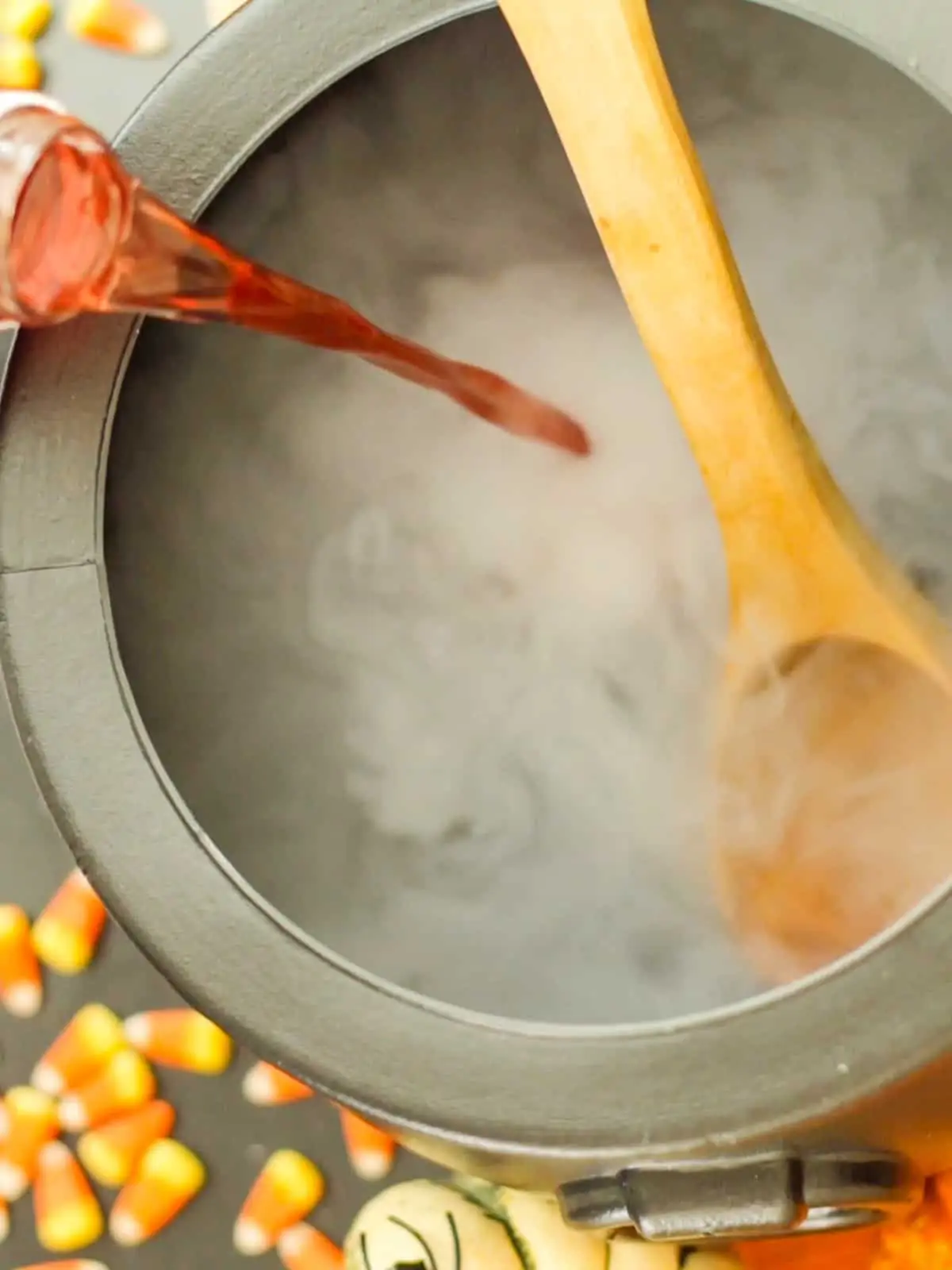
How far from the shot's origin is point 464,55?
65 cm

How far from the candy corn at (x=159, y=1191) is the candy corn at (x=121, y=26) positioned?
2.55 ft

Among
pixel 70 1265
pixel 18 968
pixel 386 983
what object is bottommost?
pixel 70 1265

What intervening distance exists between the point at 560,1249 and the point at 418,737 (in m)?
0.35

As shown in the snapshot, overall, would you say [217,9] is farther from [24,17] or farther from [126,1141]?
[126,1141]

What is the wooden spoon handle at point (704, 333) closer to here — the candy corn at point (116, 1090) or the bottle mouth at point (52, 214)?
the bottle mouth at point (52, 214)

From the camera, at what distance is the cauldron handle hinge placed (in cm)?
50

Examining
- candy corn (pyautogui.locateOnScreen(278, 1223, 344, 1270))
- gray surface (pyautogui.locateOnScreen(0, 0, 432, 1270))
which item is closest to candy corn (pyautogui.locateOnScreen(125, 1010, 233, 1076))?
gray surface (pyautogui.locateOnScreen(0, 0, 432, 1270))

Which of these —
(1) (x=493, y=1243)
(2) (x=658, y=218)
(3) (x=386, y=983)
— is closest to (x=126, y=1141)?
(1) (x=493, y=1243)

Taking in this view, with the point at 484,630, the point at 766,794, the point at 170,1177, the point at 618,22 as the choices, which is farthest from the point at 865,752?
the point at 170,1177

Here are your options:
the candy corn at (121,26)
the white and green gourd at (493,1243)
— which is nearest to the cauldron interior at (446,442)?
the white and green gourd at (493,1243)

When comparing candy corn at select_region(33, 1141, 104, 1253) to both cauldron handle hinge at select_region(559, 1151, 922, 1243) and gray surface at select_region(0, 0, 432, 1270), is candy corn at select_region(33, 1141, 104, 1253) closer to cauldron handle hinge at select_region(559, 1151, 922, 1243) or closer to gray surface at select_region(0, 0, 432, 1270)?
gray surface at select_region(0, 0, 432, 1270)

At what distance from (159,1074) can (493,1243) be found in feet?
0.85

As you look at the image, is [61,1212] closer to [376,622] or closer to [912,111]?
[376,622]

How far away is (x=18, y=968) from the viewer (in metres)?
0.95
